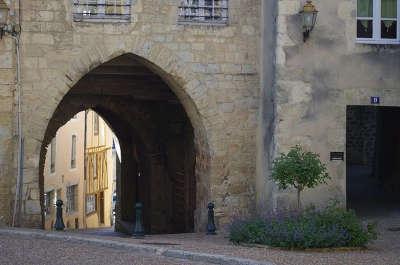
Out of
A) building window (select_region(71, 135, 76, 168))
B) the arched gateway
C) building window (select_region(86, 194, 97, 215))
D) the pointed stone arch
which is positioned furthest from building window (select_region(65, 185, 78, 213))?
the pointed stone arch

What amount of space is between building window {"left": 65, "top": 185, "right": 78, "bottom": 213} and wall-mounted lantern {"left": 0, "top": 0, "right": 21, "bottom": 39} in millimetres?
18612

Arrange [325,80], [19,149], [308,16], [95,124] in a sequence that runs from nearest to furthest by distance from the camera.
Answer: [308,16] → [19,149] → [325,80] → [95,124]

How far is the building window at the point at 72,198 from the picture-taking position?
105 ft

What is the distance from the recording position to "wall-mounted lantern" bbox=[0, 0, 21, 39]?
1353cm

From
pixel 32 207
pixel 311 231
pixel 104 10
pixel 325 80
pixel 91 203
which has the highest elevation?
pixel 104 10

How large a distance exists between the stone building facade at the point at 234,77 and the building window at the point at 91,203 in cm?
2198

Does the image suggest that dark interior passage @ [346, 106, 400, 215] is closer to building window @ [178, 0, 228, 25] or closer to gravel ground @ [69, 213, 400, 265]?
gravel ground @ [69, 213, 400, 265]

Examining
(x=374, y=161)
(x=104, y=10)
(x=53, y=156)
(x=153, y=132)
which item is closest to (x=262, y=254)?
(x=104, y=10)

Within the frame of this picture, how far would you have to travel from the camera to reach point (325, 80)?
44.8 feet

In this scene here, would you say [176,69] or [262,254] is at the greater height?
[176,69]

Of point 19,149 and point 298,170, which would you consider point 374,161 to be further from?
point 19,149

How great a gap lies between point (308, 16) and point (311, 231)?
4129 mm

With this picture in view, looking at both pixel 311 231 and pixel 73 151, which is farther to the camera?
pixel 73 151

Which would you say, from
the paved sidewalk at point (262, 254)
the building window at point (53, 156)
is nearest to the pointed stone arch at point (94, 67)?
the paved sidewalk at point (262, 254)
